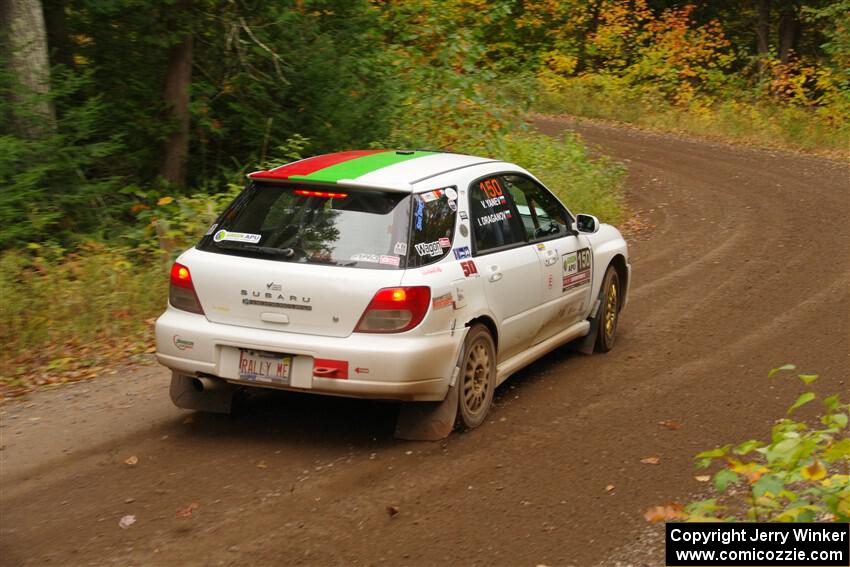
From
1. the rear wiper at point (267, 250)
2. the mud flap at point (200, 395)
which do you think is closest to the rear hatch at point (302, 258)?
the rear wiper at point (267, 250)

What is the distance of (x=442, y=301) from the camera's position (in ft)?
21.3

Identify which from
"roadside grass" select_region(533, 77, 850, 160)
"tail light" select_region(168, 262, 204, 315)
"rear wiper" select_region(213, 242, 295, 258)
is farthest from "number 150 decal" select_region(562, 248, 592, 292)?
"roadside grass" select_region(533, 77, 850, 160)

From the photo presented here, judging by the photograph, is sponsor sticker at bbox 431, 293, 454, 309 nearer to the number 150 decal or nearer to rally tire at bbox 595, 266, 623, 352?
the number 150 decal

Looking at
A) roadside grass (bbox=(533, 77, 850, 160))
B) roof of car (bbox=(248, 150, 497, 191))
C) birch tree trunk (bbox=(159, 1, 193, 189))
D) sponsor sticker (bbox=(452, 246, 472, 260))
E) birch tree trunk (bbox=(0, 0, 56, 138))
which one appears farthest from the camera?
roadside grass (bbox=(533, 77, 850, 160))

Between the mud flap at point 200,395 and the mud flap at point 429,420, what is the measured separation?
1137 millimetres

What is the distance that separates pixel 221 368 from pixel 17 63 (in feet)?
21.2

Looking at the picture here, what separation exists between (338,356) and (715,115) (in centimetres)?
2705

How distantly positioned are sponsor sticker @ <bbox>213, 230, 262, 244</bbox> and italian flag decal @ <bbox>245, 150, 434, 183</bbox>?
1.41 ft

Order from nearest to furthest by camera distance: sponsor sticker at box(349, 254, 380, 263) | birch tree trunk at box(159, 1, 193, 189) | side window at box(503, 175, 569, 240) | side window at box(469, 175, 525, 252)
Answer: sponsor sticker at box(349, 254, 380, 263), side window at box(469, 175, 525, 252), side window at box(503, 175, 569, 240), birch tree trunk at box(159, 1, 193, 189)

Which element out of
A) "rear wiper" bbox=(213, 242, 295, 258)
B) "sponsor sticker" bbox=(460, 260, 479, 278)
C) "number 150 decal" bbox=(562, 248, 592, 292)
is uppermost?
"rear wiper" bbox=(213, 242, 295, 258)

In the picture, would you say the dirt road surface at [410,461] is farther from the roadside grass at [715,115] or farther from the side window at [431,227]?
the roadside grass at [715,115]

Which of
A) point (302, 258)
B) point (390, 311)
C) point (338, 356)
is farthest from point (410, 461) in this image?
point (302, 258)

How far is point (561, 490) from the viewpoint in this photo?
19.5ft

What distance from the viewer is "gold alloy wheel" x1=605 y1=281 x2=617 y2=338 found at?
9.24 meters
